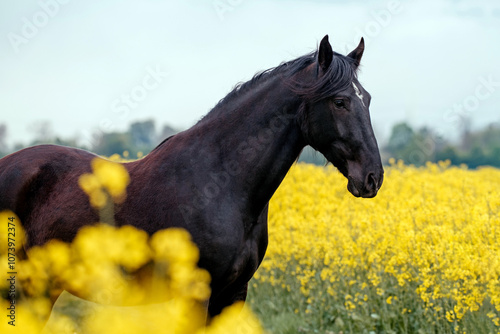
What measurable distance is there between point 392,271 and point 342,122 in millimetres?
2810

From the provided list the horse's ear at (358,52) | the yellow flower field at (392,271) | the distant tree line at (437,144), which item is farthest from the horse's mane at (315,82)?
the distant tree line at (437,144)

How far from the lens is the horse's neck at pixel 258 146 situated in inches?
129

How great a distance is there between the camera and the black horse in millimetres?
3104

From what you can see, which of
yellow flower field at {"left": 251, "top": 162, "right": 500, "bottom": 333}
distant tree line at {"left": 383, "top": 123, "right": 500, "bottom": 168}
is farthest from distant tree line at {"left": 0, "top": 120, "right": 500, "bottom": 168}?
yellow flower field at {"left": 251, "top": 162, "right": 500, "bottom": 333}

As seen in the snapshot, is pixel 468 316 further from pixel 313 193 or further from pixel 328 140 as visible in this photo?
pixel 313 193

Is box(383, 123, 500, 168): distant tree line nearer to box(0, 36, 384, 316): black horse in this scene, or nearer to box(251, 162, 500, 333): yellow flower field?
box(251, 162, 500, 333): yellow flower field

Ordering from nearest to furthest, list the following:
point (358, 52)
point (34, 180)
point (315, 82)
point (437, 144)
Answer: point (315, 82) → point (358, 52) → point (34, 180) → point (437, 144)

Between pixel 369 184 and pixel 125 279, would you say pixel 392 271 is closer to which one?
pixel 369 184

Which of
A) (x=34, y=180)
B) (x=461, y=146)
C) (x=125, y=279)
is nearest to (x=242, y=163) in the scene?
(x=125, y=279)

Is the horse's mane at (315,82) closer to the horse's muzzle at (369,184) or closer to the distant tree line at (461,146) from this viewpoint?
the horse's muzzle at (369,184)

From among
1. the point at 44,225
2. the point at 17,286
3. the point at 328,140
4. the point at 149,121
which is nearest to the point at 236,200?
the point at 328,140

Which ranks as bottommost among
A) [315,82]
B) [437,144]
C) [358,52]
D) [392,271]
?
[437,144]

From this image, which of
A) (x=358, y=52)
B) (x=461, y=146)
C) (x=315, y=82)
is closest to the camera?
(x=315, y=82)

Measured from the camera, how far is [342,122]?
3094mm
